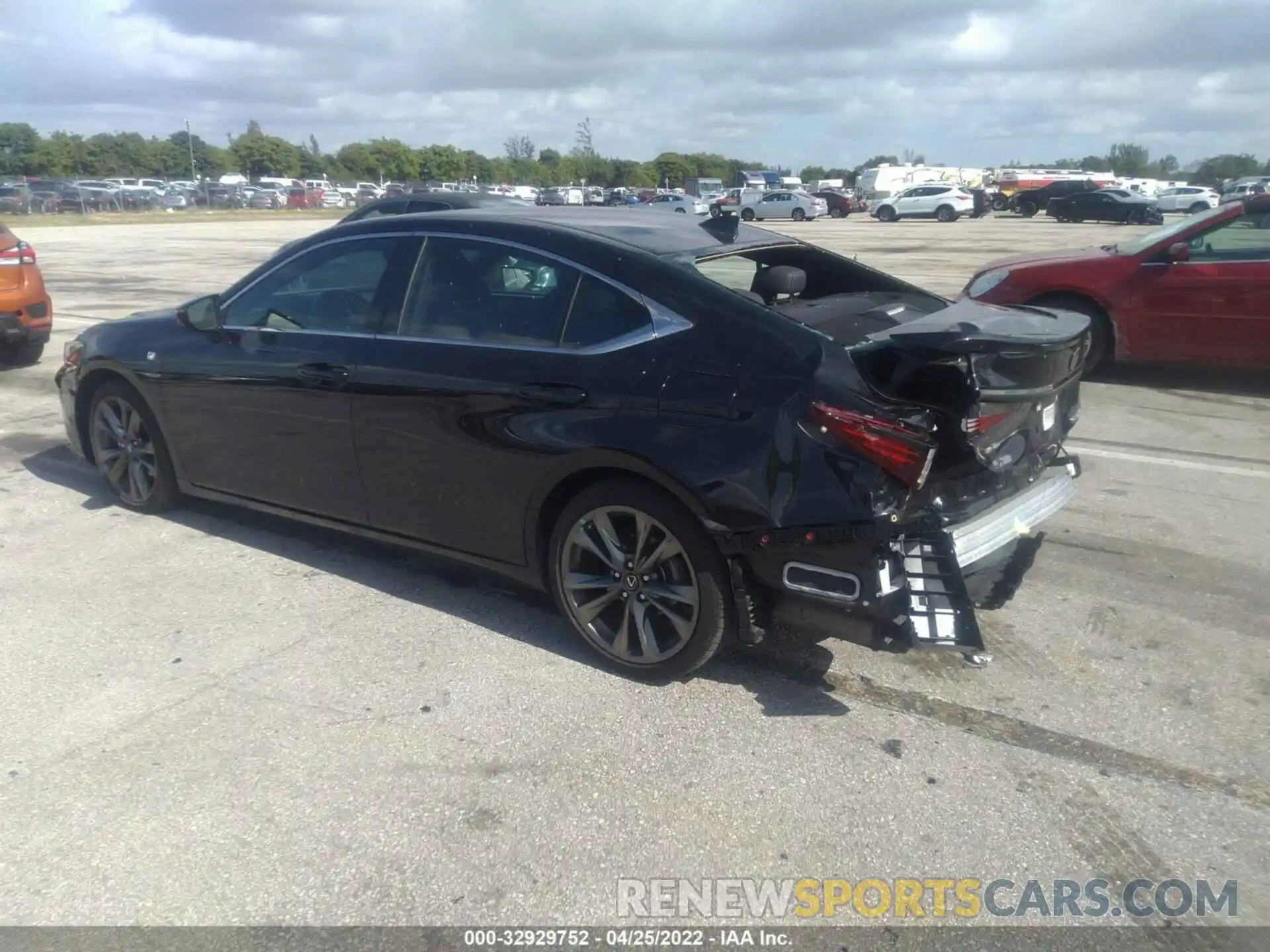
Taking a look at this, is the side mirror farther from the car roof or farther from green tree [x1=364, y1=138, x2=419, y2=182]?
green tree [x1=364, y1=138, x2=419, y2=182]

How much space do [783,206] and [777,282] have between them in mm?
51132

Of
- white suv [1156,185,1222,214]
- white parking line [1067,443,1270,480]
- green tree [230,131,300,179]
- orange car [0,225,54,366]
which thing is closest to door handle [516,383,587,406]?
white parking line [1067,443,1270,480]

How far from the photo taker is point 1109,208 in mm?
44312

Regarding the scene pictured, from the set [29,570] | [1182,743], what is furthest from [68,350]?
[1182,743]

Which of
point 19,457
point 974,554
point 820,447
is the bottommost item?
point 19,457

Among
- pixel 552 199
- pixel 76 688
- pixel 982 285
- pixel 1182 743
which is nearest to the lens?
pixel 1182 743

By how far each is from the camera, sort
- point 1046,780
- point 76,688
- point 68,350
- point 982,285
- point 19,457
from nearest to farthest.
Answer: point 1046,780
point 76,688
point 68,350
point 19,457
point 982,285

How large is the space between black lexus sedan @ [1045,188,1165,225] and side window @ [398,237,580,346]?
45.1m

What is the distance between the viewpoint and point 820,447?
3.41m

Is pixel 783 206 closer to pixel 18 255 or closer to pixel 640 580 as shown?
pixel 18 255

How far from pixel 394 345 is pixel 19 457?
4.19m

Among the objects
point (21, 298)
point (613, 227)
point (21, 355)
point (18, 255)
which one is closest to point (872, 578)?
point (613, 227)

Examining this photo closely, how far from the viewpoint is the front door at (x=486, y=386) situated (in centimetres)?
387

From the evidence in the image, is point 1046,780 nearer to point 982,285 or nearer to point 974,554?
point 974,554
